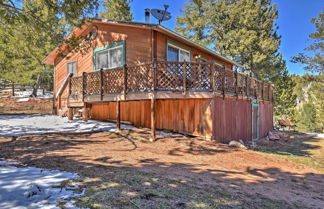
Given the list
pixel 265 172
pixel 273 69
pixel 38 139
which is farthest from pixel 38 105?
pixel 273 69

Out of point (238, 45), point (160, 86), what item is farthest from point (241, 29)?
→ point (160, 86)

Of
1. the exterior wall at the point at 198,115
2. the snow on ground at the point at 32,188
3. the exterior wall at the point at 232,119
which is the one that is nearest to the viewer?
the snow on ground at the point at 32,188

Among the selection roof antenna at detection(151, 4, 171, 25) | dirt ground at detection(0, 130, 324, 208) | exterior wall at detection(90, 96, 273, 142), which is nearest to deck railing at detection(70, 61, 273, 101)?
exterior wall at detection(90, 96, 273, 142)

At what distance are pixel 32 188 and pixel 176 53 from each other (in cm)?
950

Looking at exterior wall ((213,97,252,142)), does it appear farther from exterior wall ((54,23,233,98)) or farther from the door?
exterior wall ((54,23,233,98))

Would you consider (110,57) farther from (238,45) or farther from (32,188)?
(238,45)

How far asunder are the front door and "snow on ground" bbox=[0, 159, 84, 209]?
10.8 meters

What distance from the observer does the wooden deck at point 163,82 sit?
7805 mm

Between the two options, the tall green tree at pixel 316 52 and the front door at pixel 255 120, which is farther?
the tall green tree at pixel 316 52

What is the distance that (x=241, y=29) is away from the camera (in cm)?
2252

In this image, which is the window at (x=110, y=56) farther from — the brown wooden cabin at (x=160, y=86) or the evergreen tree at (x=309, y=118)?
the evergreen tree at (x=309, y=118)

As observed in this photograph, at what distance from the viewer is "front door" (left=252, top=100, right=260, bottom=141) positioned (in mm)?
11774

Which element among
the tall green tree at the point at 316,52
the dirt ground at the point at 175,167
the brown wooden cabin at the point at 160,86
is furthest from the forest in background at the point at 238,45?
the dirt ground at the point at 175,167

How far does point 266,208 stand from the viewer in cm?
326
